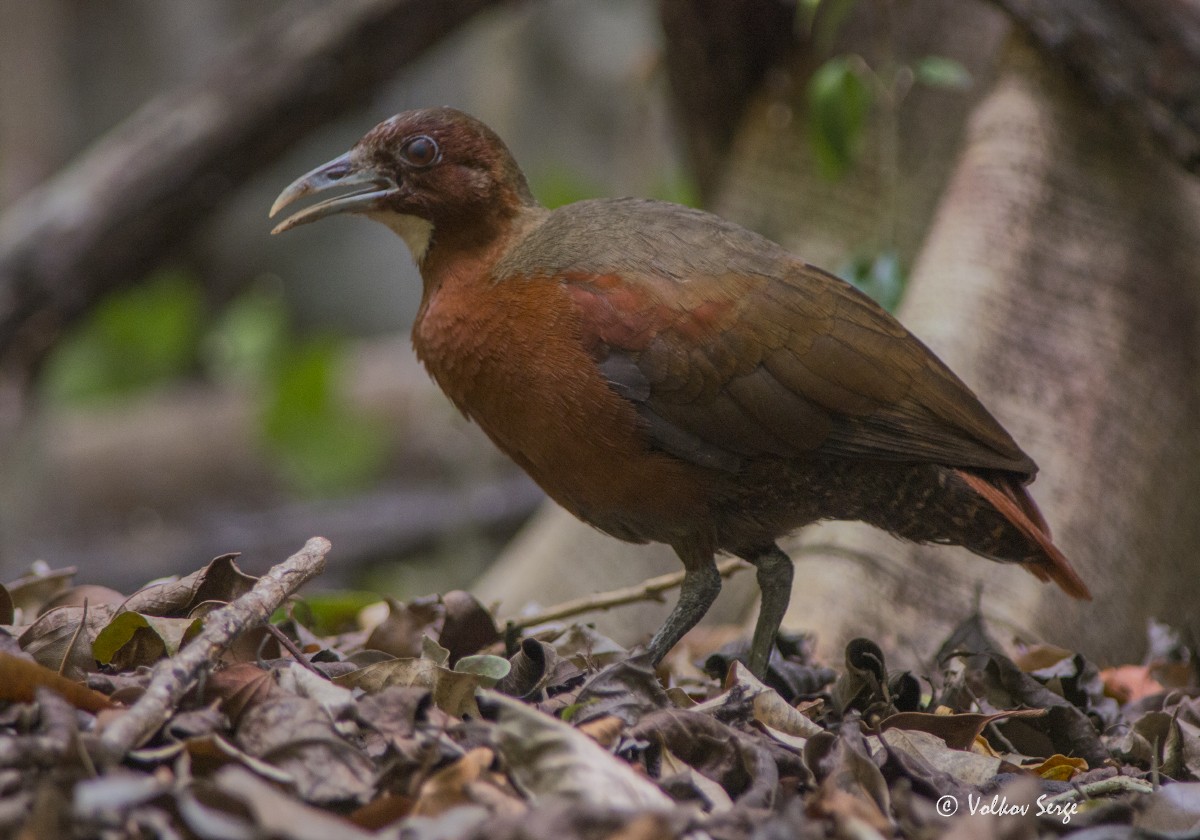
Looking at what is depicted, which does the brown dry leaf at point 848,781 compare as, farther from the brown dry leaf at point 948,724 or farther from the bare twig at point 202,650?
the bare twig at point 202,650

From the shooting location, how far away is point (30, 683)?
222 cm

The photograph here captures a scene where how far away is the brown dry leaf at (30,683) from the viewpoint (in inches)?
86.5

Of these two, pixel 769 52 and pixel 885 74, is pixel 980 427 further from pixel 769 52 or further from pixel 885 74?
pixel 769 52

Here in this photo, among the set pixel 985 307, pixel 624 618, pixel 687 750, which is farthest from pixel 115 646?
pixel 985 307

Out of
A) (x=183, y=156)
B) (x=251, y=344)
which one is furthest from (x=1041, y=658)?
(x=251, y=344)

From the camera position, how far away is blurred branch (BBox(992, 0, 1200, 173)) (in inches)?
159

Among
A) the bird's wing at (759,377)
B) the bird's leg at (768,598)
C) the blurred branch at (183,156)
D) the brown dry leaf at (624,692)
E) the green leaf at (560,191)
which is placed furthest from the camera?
the green leaf at (560,191)

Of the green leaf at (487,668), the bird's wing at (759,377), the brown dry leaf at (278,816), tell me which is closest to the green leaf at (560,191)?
the bird's wing at (759,377)

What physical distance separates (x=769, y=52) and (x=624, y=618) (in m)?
2.60

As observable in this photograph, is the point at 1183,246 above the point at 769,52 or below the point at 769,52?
below

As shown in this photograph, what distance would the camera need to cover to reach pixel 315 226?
48.2ft

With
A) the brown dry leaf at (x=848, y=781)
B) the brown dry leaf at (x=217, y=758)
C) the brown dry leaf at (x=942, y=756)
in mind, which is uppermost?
the brown dry leaf at (x=217, y=758)

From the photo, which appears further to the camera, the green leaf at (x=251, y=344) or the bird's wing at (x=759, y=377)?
the green leaf at (x=251, y=344)

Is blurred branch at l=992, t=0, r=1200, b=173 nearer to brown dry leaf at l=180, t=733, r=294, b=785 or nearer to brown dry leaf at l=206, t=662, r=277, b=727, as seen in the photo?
brown dry leaf at l=206, t=662, r=277, b=727
